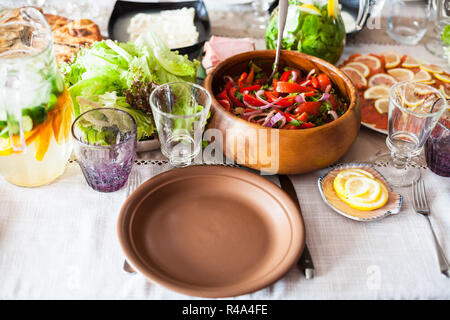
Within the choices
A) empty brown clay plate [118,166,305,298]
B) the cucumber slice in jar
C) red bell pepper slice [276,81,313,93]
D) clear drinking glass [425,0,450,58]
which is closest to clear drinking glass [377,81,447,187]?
red bell pepper slice [276,81,313,93]

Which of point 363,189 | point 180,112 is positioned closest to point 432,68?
point 363,189

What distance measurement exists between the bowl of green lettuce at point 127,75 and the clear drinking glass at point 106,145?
57 millimetres

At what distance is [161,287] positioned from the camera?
108 centimetres

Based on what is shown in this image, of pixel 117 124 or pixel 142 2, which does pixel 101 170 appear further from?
pixel 142 2

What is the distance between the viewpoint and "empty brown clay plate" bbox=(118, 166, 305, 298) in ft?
3.57

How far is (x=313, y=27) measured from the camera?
1685 millimetres

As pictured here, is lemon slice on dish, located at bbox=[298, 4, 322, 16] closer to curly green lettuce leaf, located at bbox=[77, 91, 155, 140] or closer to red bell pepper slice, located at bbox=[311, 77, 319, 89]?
red bell pepper slice, located at bbox=[311, 77, 319, 89]

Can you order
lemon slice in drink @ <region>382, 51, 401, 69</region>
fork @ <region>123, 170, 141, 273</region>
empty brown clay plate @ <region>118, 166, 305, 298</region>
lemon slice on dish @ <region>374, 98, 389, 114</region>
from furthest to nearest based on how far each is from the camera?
lemon slice in drink @ <region>382, 51, 401, 69</region>, lemon slice on dish @ <region>374, 98, 389, 114</region>, fork @ <region>123, 170, 141, 273</region>, empty brown clay plate @ <region>118, 166, 305, 298</region>

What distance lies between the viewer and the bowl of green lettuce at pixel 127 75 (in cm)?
136

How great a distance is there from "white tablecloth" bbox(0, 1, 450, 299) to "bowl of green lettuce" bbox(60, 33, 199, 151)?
216 mm

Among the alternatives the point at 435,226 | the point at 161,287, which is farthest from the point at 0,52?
the point at 435,226

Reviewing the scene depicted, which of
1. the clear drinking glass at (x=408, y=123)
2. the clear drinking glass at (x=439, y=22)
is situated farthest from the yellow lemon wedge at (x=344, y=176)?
the clear drinking glass at (x=439, y=22)

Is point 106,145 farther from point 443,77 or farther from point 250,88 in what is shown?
point 443,77

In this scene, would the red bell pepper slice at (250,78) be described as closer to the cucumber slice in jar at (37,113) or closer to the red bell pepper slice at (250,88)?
the red bell pepper slice at (250,88)
